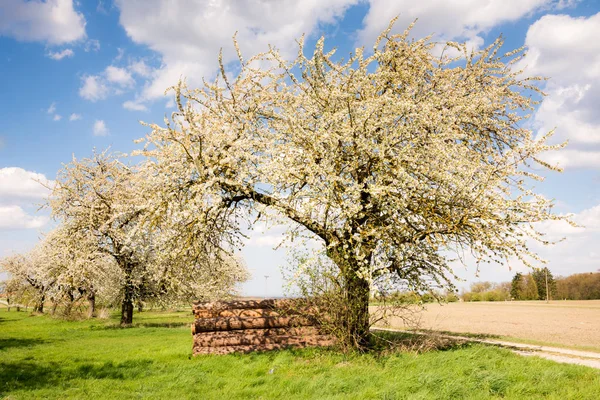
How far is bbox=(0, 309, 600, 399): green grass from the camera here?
8.05 metres

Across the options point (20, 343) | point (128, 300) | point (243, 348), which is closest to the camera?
point (243, 348)

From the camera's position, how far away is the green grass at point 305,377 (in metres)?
8.05

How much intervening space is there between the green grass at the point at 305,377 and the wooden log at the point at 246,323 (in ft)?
3.47

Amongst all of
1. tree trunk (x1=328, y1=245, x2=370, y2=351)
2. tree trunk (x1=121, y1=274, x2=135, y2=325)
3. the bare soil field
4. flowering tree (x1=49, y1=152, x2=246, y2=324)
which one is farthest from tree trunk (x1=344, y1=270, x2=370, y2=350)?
tree trunk (x1=121, y1=274, x2=135, y2=325)

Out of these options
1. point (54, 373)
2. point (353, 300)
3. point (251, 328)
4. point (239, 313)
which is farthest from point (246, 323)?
point (54, 373)

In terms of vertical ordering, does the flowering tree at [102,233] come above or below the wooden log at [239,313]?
above

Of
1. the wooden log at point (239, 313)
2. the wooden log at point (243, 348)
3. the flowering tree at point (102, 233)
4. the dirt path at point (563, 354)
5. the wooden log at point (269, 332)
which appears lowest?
the dirt path at point (563, 354)

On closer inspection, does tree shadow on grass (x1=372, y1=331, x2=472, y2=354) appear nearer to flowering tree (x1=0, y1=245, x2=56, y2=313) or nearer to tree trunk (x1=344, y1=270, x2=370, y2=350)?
tree trunk (x1=344, y1=270, x2=370, y2=350)

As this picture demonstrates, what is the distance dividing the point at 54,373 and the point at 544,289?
106 metres

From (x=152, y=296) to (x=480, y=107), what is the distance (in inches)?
947

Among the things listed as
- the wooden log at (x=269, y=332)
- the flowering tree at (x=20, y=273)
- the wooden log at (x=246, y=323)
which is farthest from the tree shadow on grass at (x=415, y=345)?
the flowering tree at (x=20, y=273)

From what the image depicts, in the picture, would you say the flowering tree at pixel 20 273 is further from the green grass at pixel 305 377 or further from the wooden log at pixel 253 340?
the wooden log at pixel 253 340

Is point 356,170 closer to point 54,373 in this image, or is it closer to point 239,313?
point 239,313

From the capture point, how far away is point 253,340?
1319 cm
